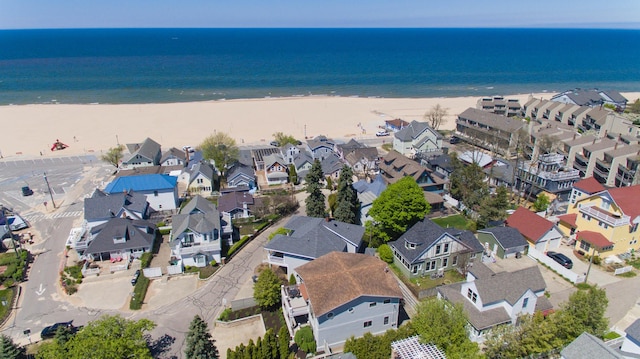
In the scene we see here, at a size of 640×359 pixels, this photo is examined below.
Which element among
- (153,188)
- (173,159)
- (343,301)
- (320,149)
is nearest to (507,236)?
(343,301)

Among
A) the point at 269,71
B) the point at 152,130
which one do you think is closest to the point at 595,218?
the point at 152,130

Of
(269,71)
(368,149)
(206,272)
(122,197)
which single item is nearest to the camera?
(206,272)

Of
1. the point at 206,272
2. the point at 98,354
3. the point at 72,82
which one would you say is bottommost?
the point at 206,272

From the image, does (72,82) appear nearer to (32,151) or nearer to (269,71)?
(269,71)

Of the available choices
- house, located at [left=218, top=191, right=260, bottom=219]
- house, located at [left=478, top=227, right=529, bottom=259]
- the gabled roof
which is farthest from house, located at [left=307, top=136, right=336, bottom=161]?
house, located at [left=478, top=227, right=529, bottom=259]

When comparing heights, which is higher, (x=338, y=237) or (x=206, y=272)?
(x=338, y=237)

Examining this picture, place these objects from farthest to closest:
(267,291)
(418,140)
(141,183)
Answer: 1. (418,140)
2. (141,183)
3. (267,291)

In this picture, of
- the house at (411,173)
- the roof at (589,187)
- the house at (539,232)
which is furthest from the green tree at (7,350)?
the roof at (589,187)

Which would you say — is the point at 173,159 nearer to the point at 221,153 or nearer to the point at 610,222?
the point at 221,153
